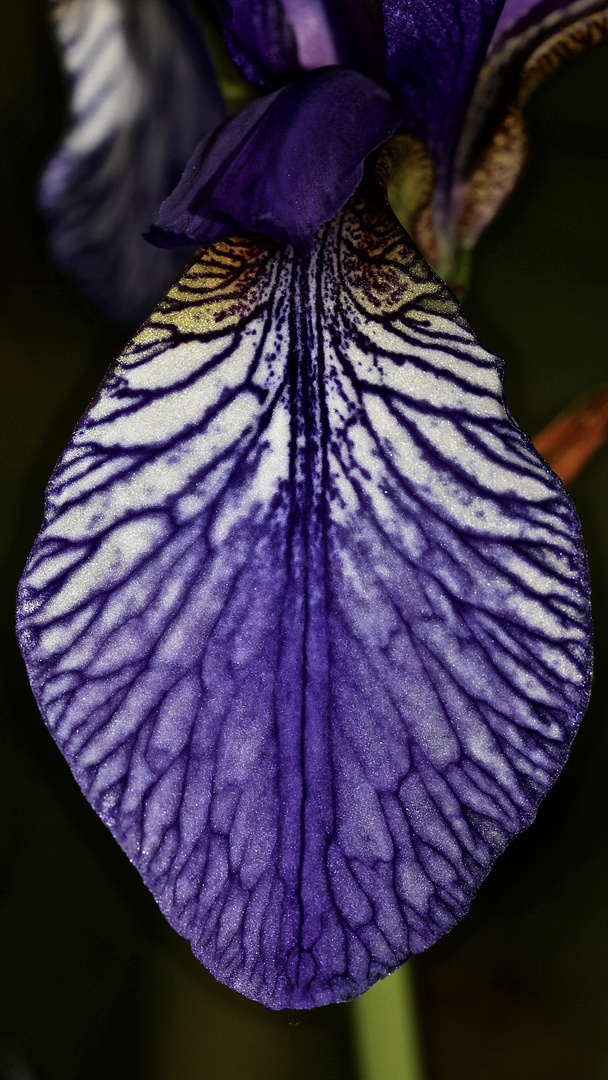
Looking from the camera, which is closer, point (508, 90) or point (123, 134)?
point (508, 90)

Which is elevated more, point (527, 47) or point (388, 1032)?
point (527, 47)

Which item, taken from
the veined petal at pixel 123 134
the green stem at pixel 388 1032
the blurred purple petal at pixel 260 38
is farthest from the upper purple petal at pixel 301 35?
the green stem at pixel 388 1032

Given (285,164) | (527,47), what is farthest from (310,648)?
(527,47)

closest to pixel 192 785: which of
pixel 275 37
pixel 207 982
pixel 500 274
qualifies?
pixel 275 37

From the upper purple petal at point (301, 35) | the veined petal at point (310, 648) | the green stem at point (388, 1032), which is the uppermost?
the upper purple petal at point (301, 35)

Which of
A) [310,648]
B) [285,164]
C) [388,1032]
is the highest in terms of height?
[285,164]

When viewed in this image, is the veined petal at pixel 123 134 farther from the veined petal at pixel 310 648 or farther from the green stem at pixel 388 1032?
the green stem at pixel 388 1032

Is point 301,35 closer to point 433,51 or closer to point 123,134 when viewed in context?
point 433,51
